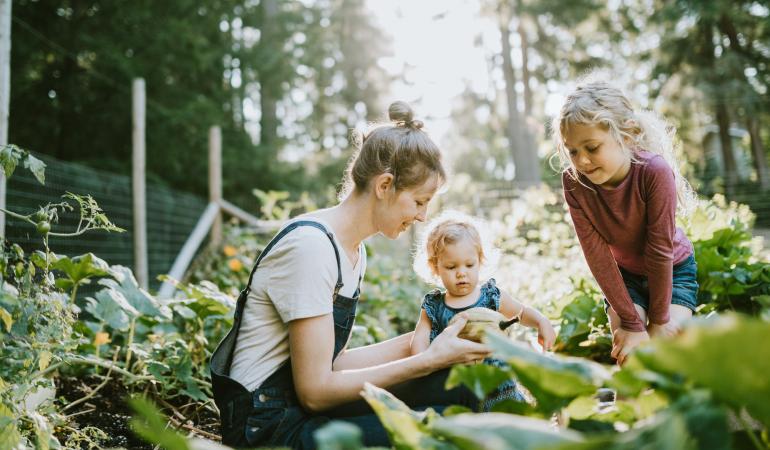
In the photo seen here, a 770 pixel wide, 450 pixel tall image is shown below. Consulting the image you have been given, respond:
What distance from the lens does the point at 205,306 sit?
2611 mm

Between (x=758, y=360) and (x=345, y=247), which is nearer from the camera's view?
(x=758, y=360)

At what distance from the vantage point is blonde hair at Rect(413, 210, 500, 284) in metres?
2.46

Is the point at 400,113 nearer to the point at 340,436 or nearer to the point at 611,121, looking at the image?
the point at 611,121

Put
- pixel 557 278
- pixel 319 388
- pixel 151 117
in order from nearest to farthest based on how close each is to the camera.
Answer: pixel 319 388, pixel 557 278, pixel 151 117

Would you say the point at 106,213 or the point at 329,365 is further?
the point at 106,213

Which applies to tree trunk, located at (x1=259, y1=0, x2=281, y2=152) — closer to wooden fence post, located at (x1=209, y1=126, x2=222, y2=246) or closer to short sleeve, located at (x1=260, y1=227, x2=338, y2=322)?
wooden fence post, located at (x1=209, y1=126, x2=222, y2=246)

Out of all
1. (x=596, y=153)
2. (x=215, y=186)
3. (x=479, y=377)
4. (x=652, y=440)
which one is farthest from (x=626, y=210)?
(x=215, y=186)

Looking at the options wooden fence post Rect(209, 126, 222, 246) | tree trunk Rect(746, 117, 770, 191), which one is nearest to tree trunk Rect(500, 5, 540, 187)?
tree trunk Rect(746, 117, 770, 191)

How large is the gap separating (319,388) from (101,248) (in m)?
3.63

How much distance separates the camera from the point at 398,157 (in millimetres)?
1955

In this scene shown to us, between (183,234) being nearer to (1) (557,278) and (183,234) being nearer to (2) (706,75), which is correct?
(1) (557,278)

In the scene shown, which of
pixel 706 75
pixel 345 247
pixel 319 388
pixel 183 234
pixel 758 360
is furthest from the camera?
pixel 706 75

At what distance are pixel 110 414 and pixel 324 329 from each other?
1.12m

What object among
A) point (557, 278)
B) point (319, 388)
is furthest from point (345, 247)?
point (557, 278)
